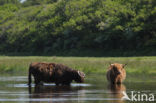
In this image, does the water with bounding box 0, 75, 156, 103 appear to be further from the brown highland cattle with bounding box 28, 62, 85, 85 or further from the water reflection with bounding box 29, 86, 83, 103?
the brown highland cattle with bounding box 28, 62, 85, 85

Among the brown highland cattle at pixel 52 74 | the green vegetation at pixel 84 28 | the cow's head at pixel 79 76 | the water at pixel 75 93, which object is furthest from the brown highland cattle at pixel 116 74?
the green vegetation at pixel 84 28

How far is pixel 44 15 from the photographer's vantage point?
84.3 m

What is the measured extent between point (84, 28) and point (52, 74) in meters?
44.9

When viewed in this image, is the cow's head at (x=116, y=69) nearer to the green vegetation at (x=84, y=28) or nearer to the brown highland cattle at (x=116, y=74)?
the brown highland cattle at (x=116, y=74)

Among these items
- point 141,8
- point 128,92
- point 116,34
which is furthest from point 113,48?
point 128,92

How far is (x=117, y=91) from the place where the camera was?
21812 millimetres

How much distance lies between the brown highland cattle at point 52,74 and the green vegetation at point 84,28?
30124 mm

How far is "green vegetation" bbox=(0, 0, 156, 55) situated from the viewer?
58.8 m

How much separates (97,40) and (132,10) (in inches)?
216

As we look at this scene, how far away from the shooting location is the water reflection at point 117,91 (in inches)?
737

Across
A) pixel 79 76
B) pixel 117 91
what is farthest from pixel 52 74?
pixel 117 91

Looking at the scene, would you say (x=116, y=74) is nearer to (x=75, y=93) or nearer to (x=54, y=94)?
(x=75, y=93)

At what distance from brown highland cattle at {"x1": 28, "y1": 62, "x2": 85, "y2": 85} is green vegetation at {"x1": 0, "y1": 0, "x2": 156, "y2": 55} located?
30124 millimetres

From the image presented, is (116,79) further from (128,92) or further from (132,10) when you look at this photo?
(132,10)
